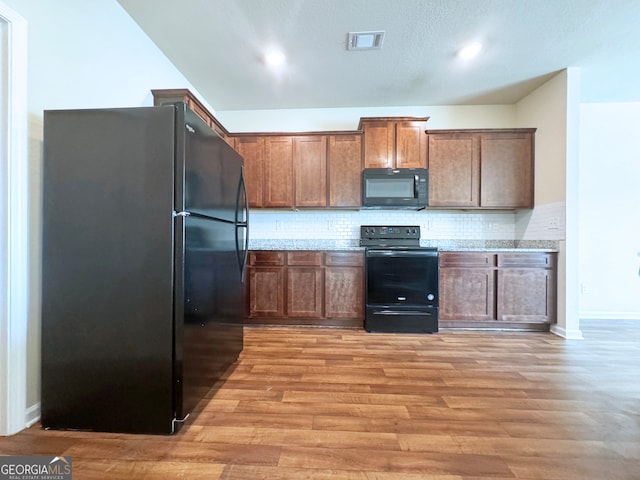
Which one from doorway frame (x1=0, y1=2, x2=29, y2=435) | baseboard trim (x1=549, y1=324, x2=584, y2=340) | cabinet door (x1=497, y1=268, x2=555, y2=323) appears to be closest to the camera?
doorway frame (x1=0, y1=2, x2=29, y2=435)

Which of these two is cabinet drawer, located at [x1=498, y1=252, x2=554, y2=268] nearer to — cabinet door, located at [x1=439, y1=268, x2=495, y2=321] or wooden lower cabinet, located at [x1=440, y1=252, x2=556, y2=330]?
wooden lower cabinet, located at [x1=440, y1=252, x2=556, y2=330]

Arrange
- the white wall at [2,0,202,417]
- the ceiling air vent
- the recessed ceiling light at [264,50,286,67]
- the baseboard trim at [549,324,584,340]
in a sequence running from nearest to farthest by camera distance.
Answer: the white wall at [2,0,202,417]
the ceiling air vent
the recessed ceiling light at [264,50,286,67]
the baseboard trim at [549,324,584,340]

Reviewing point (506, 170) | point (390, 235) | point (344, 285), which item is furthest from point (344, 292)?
point (506, 170)

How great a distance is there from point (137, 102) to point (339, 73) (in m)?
1.94

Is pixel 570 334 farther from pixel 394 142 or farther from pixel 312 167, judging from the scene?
pixel 312 167

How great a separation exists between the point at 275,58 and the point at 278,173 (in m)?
1.22

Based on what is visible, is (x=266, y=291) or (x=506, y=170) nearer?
(x=266, y=291)

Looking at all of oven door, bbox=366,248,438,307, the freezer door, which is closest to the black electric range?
oven door, bbox=366,248,438,307

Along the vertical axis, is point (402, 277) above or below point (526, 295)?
above

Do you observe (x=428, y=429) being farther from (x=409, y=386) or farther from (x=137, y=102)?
(x=137, y=102)

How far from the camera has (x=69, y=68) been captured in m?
1.69

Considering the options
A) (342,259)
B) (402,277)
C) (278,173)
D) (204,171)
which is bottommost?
(402,277)

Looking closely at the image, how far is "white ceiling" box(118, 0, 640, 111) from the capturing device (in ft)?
6.98

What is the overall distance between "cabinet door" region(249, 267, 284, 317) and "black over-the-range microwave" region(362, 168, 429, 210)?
1381mm
